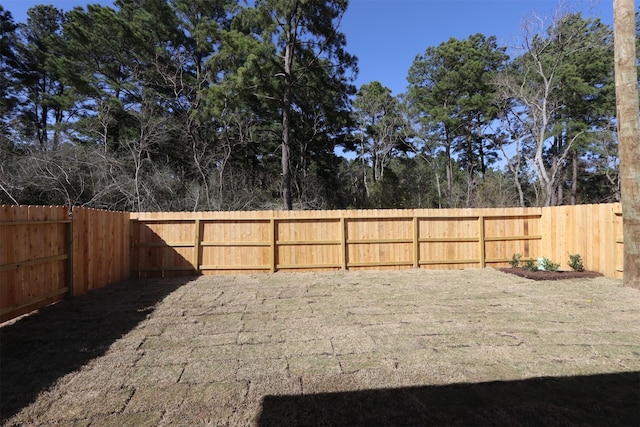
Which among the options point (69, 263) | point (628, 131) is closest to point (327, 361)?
point (69, 263)

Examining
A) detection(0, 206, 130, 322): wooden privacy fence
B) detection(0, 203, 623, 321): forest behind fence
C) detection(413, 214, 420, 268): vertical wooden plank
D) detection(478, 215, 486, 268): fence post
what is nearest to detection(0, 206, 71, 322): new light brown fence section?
detection(0, 206, 130, 322): wooden privacy fence

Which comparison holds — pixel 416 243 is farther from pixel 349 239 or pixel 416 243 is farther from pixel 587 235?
pixel 587 235

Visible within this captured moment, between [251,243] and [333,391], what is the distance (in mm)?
5866

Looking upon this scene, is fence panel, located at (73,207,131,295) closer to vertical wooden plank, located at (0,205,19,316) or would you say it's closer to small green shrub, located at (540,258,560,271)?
vertical wooden plank, located at (0,205,19,316)

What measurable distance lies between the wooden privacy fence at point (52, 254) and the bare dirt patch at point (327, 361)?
0.31 m

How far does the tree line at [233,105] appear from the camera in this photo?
42.0 ft

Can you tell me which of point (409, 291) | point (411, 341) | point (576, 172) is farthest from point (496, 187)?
point (411, 341)

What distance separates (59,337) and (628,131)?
912 cm

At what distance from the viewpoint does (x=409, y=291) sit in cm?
593

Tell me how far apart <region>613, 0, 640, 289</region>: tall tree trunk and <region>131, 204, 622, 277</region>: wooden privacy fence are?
4.59 ft

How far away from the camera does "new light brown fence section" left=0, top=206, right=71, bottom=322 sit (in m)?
3.88

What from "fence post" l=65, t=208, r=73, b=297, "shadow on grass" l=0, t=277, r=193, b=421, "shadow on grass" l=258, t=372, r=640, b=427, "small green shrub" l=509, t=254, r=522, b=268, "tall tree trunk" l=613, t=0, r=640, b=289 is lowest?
"shadow on grass" l=0, t=277, r=193, b=421

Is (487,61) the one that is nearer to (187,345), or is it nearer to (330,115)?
(330,115)

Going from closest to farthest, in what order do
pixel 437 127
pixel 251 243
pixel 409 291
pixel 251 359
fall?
pixel 251 359 < pixel 409 291 < pixel 251 243 < pixel 437 127
